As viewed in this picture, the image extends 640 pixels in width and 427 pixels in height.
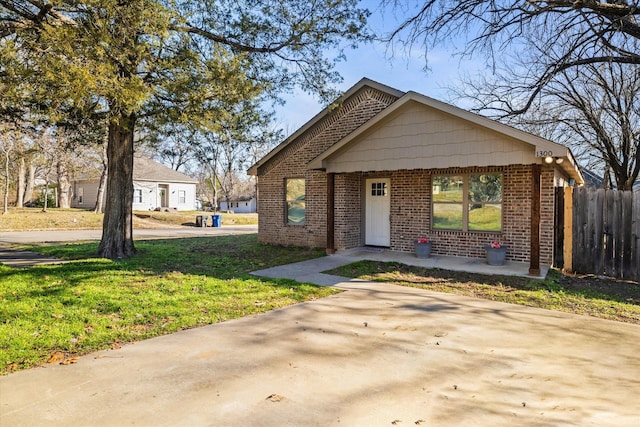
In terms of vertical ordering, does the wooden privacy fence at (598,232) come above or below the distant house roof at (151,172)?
below

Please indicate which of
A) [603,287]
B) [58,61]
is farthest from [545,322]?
[58,61]

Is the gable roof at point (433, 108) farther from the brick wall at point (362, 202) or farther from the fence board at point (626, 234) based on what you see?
the fence board at point (626, 234)

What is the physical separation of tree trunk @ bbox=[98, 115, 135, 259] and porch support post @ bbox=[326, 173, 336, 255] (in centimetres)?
572

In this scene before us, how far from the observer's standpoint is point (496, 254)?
9.88 meters

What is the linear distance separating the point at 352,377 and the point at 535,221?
21.1 feet

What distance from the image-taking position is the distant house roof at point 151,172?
37219 mm

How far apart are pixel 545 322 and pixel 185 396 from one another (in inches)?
201

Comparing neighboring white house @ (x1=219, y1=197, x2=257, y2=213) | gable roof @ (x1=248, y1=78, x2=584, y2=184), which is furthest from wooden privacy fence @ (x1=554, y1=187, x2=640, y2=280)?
neighboring white house @ (x1=219, y1=197, x2=257, y2=213)

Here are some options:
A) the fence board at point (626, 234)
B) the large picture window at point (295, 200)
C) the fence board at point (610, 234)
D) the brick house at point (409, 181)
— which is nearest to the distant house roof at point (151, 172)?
the brick house at point (409, 181)

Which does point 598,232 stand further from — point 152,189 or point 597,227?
point 152,189

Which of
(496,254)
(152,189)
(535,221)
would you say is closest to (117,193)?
(496,254)

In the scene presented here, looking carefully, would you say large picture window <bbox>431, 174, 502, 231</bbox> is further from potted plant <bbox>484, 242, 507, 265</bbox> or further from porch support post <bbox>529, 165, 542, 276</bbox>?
porch support post <bbox>529, 165, 542, 276</bbox>

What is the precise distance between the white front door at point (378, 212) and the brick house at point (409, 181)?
3 centimetres

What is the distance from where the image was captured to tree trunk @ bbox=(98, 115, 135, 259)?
1114 cm
